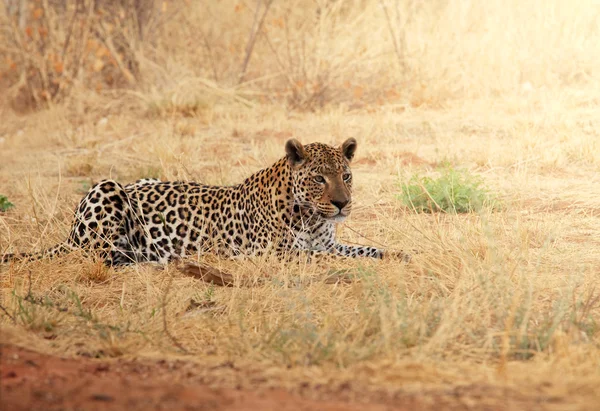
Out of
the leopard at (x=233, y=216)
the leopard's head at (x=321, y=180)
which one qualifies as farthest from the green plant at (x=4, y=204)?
the leopard's head at (x=321, y=180)

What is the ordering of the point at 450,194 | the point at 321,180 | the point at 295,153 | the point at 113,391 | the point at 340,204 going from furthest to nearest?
the point at 450,194 < the point at 295,153 < the point at 321,180 < the point at 340,204 < the point at 113,391

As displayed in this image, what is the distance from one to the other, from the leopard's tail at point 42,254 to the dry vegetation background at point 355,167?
4.3 inches

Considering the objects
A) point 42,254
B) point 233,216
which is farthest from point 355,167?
point 42,254

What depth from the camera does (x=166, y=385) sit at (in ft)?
13.1

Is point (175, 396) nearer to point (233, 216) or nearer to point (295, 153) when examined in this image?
point (295, 153)

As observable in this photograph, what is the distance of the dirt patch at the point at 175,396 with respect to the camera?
141 inches

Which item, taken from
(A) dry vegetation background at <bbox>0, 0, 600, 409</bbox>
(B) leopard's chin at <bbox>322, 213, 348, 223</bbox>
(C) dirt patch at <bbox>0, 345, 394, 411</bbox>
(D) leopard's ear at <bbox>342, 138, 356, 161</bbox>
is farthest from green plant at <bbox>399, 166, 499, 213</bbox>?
(C) dirt patch at <bbox>0, 345, 394, 411</bbox>

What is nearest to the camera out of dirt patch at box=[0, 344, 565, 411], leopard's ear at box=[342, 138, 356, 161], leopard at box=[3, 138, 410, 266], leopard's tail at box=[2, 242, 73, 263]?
dirt patch at box=[0, 344, 565, 411]

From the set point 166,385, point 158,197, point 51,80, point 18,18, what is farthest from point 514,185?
point 18,18

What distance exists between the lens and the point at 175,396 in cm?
366

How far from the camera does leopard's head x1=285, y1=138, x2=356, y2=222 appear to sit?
6.92 m

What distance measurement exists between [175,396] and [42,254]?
3615 mm

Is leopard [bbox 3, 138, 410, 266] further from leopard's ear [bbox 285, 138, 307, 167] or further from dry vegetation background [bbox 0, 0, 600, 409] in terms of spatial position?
dry vegetation background [bbox 0, 0, 600, 409]

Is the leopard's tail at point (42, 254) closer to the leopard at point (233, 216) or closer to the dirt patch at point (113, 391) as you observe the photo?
the leopard at point (233, 216)
